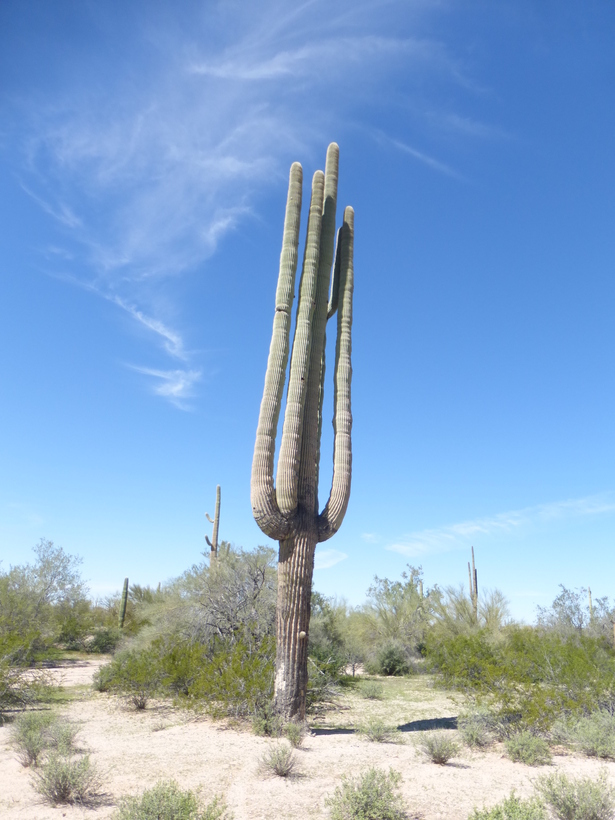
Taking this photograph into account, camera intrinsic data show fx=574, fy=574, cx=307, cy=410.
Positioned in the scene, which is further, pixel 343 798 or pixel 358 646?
pixel 358 646

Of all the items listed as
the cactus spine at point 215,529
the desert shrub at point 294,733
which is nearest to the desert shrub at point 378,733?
the desert shrub at point 294,733

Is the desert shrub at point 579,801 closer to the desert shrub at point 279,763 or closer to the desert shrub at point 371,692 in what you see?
the desert shrub at point 279,763

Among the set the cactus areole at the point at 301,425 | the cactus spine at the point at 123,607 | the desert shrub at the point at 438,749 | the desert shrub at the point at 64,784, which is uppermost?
the cactus areole at the point at 301,425

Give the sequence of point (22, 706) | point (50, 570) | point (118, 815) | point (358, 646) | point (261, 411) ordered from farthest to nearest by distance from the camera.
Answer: point (50, 570), point (358, 646), point (22, 706), point (261, 411), point (118, 815)

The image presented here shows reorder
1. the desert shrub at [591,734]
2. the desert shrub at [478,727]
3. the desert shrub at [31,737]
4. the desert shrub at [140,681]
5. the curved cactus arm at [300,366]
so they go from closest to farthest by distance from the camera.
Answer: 1. the desert shrub at [31,737]
2. the desert shrub at [591,734]
3. the desert shrub at [478,727]
4. the curved cactus arm at [300,366]
5. the desert shrub at [140,681]

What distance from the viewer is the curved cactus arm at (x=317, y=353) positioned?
9164mm

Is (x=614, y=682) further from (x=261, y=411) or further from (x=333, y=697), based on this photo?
(x=261, y=411)

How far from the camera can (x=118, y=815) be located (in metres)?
4.44

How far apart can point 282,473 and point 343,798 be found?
4637 millimetres

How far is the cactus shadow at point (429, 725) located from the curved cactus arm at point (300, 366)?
426 centimetres

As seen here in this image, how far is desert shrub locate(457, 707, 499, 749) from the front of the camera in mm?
7934

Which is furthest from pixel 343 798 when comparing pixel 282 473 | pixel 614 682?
pixel 614 682

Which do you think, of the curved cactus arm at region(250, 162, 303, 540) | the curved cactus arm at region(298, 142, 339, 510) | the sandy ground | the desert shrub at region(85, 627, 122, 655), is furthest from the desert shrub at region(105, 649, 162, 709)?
the desert shrub at region(85, 627, 122, 655)

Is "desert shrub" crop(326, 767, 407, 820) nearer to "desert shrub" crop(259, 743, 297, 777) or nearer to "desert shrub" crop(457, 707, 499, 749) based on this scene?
"desert shrub" crop(259, 743, 297, 777)
